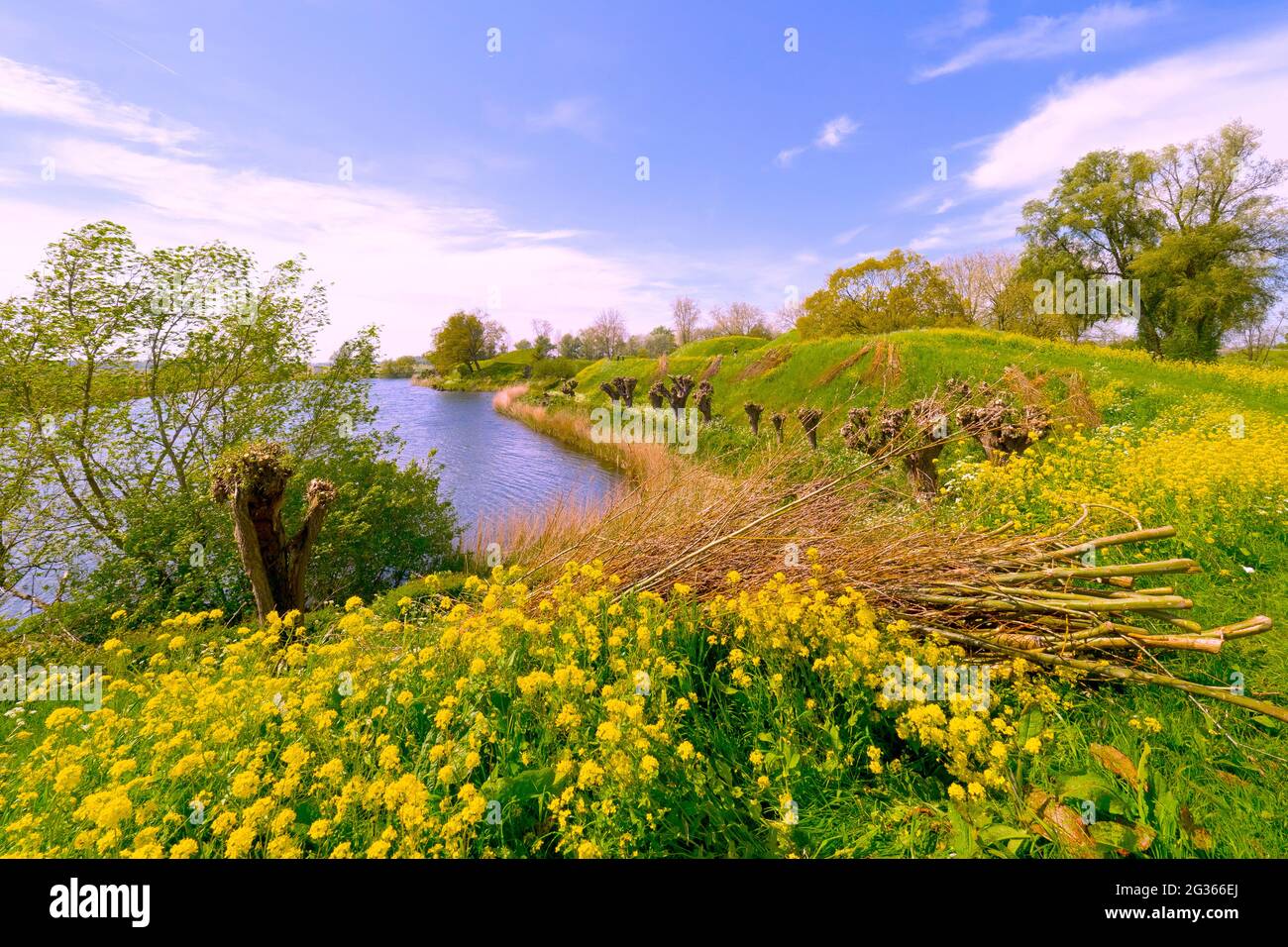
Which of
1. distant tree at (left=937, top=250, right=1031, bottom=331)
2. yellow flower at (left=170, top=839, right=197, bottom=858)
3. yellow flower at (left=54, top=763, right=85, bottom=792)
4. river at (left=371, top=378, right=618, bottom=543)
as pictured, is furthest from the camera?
distant tree at (left=937, top=250, right=1031, bottom=331)

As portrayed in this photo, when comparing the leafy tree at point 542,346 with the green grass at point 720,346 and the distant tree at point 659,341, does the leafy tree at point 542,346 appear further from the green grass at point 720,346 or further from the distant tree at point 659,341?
the green grass at point 720,346

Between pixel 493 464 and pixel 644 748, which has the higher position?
pixel 493 464

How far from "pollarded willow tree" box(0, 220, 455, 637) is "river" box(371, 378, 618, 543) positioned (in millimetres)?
1730

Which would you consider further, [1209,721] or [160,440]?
[160,440]

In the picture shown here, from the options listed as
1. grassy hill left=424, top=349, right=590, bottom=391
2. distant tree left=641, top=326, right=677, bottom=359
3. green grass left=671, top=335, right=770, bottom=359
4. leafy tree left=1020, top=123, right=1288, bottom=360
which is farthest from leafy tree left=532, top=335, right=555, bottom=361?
leafy tree left=1020, top=123, right=1288, bottom=360

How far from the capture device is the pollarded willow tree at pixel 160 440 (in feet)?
25.1

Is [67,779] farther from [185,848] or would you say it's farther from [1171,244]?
[1171,244]

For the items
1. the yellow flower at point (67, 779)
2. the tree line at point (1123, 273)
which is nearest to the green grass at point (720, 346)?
the tree line at point (1123, 273)

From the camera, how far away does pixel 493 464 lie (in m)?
20.8

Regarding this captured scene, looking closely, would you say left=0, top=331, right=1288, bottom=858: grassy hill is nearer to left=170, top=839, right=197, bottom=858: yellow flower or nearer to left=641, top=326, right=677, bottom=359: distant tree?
left=170, top=839, right=197, bottom=858: yellow flower

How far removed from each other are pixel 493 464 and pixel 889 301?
3344 centimetres

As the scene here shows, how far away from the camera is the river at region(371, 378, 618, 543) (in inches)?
602

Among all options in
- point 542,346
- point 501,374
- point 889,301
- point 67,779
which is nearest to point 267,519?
point 67,779
